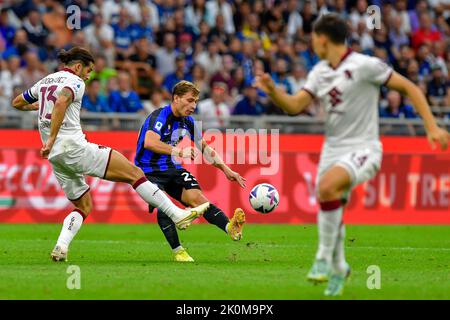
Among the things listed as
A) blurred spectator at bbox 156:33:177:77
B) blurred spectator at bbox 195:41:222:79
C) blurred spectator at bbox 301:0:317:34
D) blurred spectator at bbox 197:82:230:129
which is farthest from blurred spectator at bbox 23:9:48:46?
blurred spectator at bbox 301:0:317:34

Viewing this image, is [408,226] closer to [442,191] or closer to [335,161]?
[442,191]

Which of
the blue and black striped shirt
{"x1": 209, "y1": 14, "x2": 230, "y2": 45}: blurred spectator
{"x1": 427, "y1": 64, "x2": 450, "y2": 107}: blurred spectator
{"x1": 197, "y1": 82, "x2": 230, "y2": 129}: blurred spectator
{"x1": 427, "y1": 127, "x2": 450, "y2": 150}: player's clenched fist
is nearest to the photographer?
{"x1": 427, "y1": 127, "x2": 450, "y2": 150}: player's clenched fist

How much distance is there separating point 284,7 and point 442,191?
747cm

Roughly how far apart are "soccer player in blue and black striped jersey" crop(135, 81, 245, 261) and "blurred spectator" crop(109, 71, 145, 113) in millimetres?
8572

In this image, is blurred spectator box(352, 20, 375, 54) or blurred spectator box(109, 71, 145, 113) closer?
blurred spectator box(109, 71, 145, 113)

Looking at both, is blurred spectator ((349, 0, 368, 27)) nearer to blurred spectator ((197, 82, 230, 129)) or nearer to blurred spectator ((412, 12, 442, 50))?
blurred spectator ((412, 12, 442, 50))

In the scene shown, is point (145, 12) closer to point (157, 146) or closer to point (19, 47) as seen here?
point (19, 47)

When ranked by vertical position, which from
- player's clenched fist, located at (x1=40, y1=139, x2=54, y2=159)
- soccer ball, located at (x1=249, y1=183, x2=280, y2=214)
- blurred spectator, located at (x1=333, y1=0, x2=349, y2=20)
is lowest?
soccer ball, located at (x1=249, y1=183, x2=280, y2=214)

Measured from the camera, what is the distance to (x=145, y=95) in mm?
22750

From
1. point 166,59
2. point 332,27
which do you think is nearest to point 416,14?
point 166,59

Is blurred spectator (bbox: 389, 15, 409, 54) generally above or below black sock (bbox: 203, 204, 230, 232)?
above

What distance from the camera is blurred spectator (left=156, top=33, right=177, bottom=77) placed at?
23125 millimetres

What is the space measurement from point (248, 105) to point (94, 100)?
3.41 m
